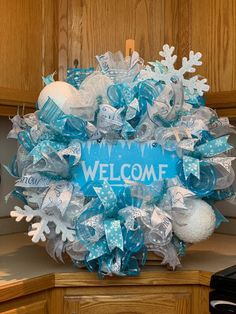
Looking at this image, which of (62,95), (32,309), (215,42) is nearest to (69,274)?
(32,309)

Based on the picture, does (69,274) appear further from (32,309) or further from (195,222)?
(195,222)

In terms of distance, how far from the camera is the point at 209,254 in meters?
1.48

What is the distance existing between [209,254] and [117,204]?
1.36 feet

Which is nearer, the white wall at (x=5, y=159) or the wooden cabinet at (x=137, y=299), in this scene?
the wooden cabinet at (x=137, y=299)

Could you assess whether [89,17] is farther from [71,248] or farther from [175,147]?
[71,248]

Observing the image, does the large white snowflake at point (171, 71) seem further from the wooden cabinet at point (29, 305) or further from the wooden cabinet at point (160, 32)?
the wooden cabinet at point (29, 305)

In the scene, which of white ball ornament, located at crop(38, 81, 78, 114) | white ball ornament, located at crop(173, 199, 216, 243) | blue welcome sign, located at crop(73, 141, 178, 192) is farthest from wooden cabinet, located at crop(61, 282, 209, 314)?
white ball ornament, located at crop(38, 81, 78, 114)

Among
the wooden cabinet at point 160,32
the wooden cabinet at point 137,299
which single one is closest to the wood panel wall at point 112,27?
the wooden cabinet at point 160,32

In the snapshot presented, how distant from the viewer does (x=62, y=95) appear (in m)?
1.27

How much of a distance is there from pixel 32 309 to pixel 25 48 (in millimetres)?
815

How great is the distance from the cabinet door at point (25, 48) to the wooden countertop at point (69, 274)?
494mm

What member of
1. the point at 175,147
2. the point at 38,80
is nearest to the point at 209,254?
the point at 175,147

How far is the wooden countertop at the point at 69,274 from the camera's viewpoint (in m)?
1.15

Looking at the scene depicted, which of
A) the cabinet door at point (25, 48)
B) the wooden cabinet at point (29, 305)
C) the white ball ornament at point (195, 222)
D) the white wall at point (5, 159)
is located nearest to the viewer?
the wooden cabinet at point (29, 305)
